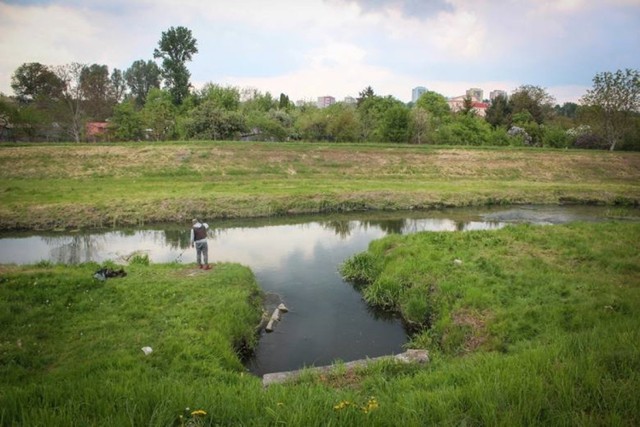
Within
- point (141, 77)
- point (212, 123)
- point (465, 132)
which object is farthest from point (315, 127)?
point (141, 77)

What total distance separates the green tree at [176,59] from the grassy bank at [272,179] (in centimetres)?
3766

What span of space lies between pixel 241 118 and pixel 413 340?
57727mm

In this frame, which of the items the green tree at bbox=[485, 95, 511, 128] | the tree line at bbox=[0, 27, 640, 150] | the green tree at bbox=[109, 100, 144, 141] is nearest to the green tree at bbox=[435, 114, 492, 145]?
the tree line at bbox=[0, 27, 640, 150]

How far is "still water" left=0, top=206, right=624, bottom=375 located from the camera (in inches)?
485

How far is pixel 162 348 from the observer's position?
387 inches

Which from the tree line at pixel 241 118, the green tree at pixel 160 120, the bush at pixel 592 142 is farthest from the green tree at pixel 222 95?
the bush at pixel 592 142

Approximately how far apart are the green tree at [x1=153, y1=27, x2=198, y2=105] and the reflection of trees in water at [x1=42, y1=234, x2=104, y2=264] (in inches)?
2576

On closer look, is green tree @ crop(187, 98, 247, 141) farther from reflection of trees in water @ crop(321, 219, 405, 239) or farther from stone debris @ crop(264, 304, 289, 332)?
stone debris @ crop(264, 304, 289, 332)

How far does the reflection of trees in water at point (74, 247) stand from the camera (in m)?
20.6

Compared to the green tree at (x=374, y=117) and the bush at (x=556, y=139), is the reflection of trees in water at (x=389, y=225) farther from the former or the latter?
the bush at (x=556, y=139)

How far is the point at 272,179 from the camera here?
43.0m

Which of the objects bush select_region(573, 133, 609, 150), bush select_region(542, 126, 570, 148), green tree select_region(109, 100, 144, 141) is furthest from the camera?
bush select_region(542, 126, 570, 148)

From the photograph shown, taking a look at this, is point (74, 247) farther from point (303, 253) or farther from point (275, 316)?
point (275, 316)

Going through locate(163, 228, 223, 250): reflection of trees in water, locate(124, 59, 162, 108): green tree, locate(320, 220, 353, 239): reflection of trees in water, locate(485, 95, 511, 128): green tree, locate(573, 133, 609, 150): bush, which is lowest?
locate(163, 228, 223, 250): reflection of trees in water
